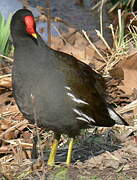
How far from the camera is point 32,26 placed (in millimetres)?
4480

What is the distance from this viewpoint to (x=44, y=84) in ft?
14.8

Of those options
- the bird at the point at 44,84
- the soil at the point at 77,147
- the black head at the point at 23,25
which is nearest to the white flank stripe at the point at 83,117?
the bird at the point at 44,84

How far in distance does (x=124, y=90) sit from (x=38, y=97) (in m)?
2.12

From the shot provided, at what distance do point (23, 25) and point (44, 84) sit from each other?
432 millimetres

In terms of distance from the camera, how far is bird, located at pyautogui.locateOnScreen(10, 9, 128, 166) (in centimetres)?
451

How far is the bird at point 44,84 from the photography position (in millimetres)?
4512

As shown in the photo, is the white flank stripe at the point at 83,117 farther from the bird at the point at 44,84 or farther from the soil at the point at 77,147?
the soil at the point at 77,147

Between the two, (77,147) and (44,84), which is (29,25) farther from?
(77,147)

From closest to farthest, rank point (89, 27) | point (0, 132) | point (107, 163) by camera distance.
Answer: point (107, 163), point (0, 132), point (89, 27)

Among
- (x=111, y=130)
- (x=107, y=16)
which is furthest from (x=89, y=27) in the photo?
(x=111, y=130)

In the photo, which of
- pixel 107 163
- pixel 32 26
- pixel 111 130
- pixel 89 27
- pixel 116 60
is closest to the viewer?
pixel 32 26

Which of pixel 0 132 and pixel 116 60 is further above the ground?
pixel 116 60

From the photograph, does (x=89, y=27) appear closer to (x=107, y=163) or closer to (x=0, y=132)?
(x=0, y=132)

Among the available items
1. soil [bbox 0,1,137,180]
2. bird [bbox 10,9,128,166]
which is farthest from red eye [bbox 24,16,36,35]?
soil [bbox 0,1,137,180]
